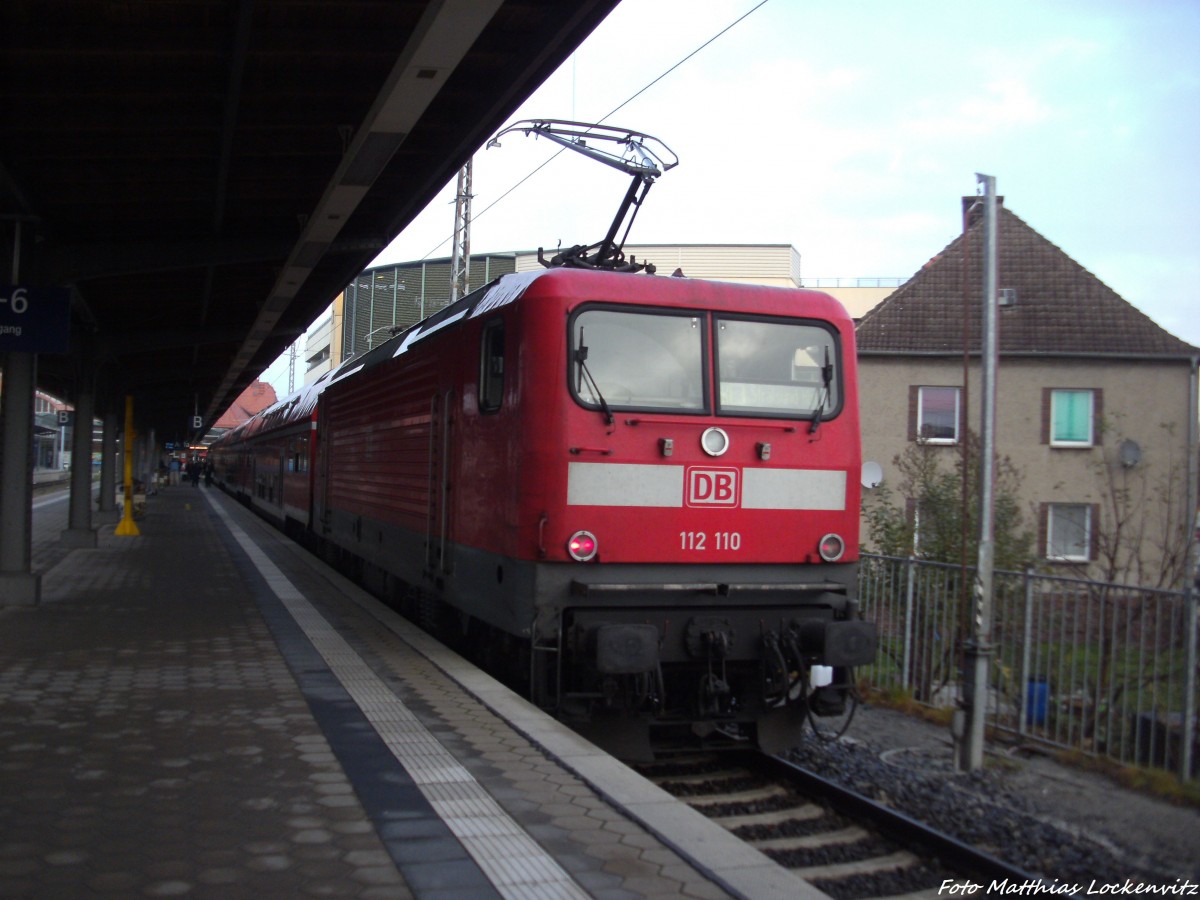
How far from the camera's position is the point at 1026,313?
2297cm

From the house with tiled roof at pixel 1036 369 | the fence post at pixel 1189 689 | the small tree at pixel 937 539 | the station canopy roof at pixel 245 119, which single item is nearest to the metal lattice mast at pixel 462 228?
the station canopy roof at pixel 245 119

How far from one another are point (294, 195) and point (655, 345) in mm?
5565

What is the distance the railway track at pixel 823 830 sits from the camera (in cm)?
514

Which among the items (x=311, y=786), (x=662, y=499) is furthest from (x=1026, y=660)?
(x=311, y=786)

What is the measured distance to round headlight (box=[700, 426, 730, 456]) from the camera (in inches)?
275

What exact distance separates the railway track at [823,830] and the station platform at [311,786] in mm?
899

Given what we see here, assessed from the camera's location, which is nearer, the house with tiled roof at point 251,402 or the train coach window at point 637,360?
the train coach window at point 637,360

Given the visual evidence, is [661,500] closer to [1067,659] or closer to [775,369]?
[775,369]

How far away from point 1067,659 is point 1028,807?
1890mm

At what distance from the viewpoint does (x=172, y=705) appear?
6.66 m

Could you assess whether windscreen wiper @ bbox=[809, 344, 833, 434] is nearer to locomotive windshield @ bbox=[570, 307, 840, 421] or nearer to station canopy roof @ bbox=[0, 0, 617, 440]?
locomotive windshield @ bbox=[570, 307, 840, 421]

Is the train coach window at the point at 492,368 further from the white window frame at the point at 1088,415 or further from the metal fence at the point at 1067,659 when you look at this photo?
the white window frame at the point at 1088,415

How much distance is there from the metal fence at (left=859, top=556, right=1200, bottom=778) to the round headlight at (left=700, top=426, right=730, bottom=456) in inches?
81.9

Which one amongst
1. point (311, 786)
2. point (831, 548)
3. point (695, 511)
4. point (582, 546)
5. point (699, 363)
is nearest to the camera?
point (311, 786)
